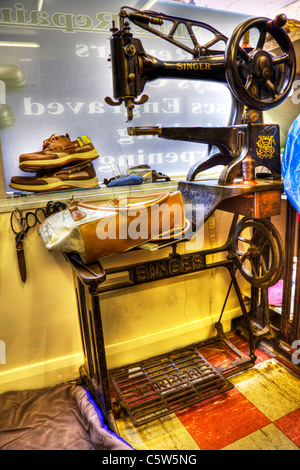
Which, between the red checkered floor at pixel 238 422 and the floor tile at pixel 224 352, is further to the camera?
the floor tile at pixel 224 352

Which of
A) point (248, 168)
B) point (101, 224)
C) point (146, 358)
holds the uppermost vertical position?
point (248, 168)

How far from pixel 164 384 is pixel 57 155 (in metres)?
1.29

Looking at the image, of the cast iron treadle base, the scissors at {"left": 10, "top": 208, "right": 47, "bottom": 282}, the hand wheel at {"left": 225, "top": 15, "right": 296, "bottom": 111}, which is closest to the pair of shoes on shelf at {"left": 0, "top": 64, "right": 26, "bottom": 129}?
the scissors at {"left": 10, "top": 208, "right": 47, "bottom": 282}

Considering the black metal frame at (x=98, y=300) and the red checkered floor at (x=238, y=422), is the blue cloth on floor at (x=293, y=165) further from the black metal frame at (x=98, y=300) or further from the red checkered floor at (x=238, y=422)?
the red checkered floor at (x=238, y=422)

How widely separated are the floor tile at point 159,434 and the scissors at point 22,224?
87cm

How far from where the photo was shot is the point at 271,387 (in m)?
1.73

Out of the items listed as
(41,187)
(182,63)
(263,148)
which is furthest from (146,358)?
(182,63)

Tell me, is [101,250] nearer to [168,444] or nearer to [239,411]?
[168,444]

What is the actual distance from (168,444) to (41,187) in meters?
1.31

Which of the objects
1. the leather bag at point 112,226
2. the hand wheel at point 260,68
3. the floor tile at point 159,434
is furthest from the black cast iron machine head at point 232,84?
the floor tile at point 159,434

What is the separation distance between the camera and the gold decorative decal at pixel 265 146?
1497 millimetres

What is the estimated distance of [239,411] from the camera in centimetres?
159

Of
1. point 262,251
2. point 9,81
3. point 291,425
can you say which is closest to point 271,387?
point 291,425

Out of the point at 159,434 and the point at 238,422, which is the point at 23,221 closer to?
the point at 159,434
